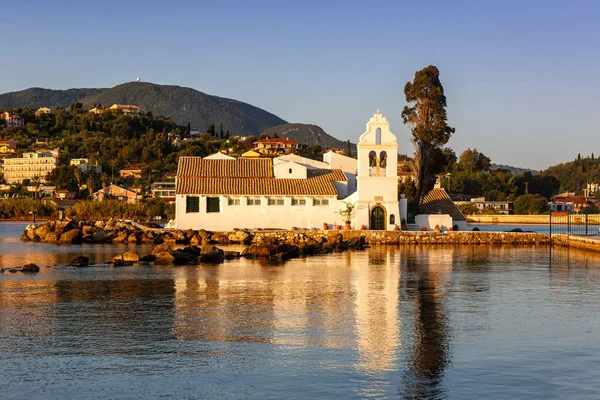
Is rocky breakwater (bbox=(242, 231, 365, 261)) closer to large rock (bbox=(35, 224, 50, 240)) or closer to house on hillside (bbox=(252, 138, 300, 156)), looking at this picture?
large rock (bbox=(35, 224, 50, 240))

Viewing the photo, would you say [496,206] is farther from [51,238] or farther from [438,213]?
[51,238]

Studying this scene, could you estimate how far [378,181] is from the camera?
171 ft

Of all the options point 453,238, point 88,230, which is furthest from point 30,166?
point 453,238

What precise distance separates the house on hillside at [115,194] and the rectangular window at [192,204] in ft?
236

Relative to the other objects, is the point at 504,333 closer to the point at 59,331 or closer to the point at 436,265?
the point at 59,331

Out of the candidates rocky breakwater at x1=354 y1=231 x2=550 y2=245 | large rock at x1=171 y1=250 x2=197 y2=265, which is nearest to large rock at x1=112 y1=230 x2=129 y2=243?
rocky breakwater at x1=354 y1=231 x2=550 y2=245

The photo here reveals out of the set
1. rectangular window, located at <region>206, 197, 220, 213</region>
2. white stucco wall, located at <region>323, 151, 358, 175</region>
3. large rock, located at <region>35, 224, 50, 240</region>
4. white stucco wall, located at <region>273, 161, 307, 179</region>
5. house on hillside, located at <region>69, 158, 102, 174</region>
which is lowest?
large rock, located at <region>35, 224, 50, 240</region>

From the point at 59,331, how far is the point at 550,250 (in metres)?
35.4

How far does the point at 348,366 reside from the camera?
1598 centimetres

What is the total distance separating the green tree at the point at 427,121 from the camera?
59969mm

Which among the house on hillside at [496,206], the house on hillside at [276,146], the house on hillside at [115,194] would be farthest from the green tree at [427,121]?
the house on hillside at [276,146]

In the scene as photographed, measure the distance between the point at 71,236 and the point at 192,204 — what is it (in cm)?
889

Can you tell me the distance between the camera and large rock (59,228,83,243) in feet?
184

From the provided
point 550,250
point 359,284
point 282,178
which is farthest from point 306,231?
point 359,284
